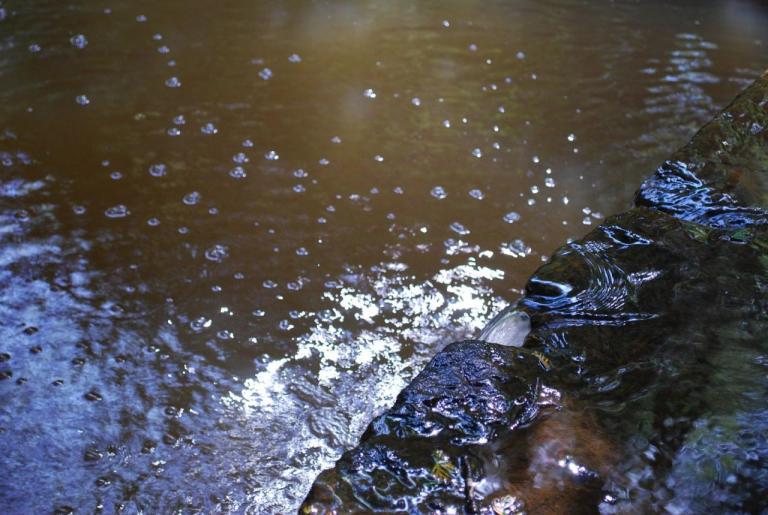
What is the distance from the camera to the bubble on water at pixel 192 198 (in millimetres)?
2686

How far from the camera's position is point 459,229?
272 cm

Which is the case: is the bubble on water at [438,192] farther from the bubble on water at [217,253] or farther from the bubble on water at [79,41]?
the bubble on water at [79,41]

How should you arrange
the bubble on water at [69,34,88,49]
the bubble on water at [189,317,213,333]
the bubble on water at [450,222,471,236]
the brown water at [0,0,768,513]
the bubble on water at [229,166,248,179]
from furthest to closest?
the bubble on water at [69,34,88,49], the bubble on water at [229,166,248,179], the bubble on water at [450,222,471,236], the bubble on water at [189,317,213,333], the brown water at [0,0,768,513]

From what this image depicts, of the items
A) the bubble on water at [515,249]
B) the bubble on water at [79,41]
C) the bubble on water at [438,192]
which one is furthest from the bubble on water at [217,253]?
the bubble on water at [79,41]

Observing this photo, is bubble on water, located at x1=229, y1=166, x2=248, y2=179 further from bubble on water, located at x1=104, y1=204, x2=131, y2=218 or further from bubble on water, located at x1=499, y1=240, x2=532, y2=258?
bubble on water, located at x1=499, y1=240, x2=532, y2=258

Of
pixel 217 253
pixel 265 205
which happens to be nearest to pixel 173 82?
pixel 265 205

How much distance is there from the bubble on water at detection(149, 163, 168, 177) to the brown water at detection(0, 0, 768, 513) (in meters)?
0.02

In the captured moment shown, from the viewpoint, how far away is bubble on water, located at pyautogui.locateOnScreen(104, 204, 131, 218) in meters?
2.59

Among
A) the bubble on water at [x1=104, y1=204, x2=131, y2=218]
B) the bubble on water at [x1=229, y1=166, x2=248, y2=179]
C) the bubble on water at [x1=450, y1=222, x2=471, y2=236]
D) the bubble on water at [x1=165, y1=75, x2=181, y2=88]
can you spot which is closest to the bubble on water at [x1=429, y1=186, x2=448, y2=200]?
the bubble on water at [x1=450, y1=222, x2=471, y2=236]

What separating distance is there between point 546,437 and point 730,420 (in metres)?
0.29

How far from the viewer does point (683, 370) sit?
46.8 inches

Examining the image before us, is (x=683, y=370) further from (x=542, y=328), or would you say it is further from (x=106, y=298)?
(x=106, y=298)

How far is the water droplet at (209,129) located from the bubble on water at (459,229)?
1.09 metres

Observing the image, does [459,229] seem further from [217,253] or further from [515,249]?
[217,253]
